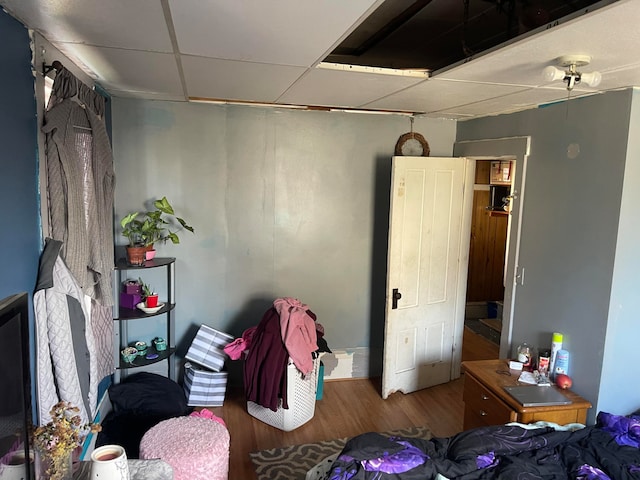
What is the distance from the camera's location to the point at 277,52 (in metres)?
2.02

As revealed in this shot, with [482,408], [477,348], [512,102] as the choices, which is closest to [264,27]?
[512,102]

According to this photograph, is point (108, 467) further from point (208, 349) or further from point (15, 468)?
point (208, 349)

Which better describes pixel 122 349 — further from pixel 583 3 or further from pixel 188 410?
pixel 583 3

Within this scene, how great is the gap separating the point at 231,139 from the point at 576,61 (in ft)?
8.11

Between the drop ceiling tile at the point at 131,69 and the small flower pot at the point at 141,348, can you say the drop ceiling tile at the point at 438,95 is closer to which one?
the drop ceiling tile at the point at 131,69

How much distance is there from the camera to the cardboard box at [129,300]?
343 centimetres

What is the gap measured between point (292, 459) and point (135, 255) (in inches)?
68.4

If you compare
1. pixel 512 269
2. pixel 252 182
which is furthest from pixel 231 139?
pixel 512 269

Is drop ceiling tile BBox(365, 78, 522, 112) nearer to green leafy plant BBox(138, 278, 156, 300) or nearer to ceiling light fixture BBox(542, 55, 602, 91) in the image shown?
ceiling light fixture BBox(542, 55, 602, 91)

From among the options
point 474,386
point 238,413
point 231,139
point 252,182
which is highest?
point 231,139

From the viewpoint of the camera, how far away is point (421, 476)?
1897mm

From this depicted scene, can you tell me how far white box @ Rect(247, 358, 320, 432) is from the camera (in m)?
3.30

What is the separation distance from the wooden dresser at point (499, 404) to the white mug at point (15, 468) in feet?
7.34

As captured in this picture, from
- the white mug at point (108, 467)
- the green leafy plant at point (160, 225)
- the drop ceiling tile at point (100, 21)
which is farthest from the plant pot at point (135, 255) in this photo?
the white mug at point (108, 467)
